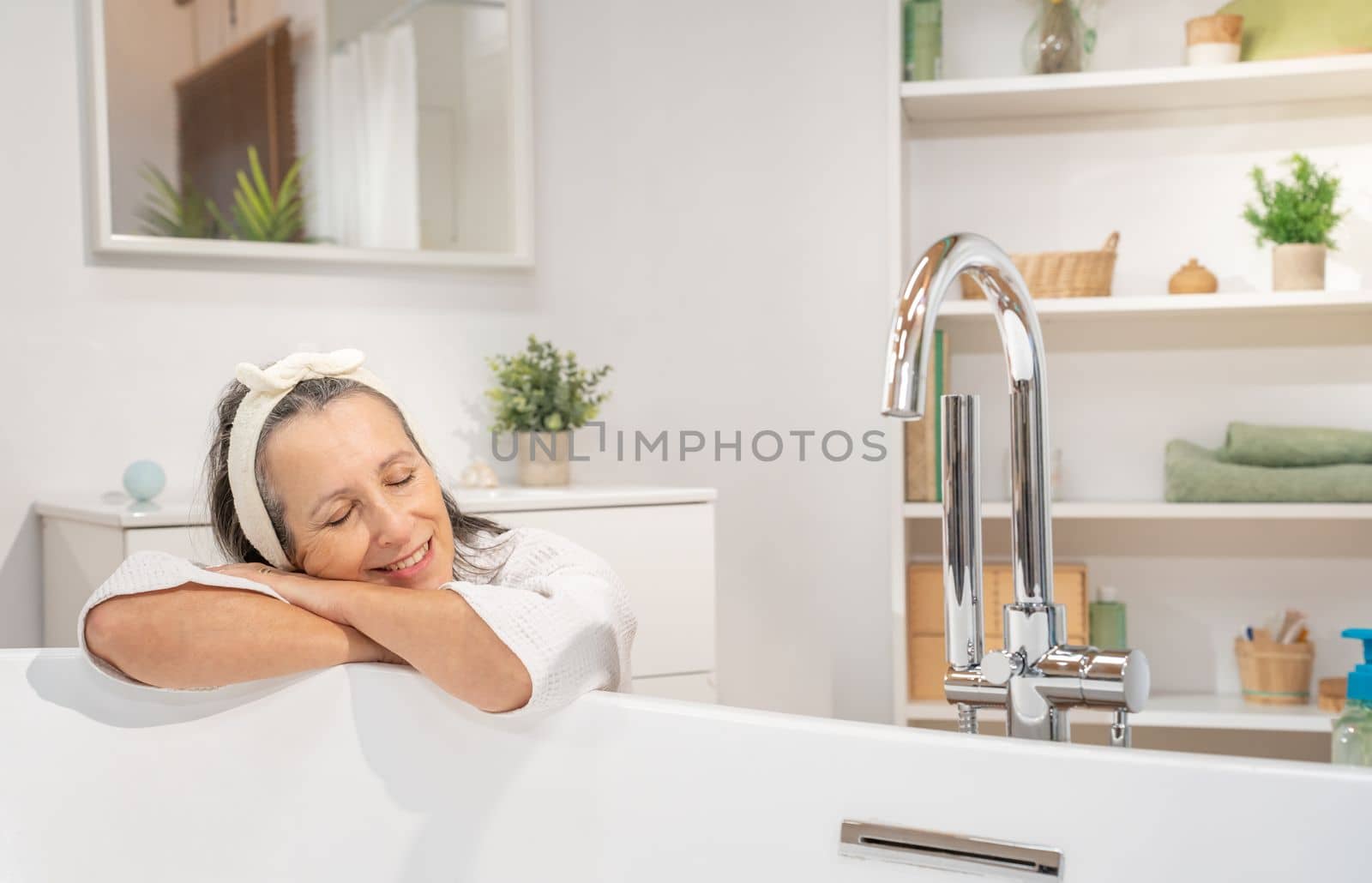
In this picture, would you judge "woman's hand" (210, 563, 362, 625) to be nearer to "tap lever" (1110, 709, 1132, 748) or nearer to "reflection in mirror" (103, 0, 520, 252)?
"tap lever" (1110, 709, 1132, 748)

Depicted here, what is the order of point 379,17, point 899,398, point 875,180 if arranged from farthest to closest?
point 875,180 < point 379,17 < point 899,398

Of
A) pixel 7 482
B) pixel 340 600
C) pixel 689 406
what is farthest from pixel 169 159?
pixel 340 600

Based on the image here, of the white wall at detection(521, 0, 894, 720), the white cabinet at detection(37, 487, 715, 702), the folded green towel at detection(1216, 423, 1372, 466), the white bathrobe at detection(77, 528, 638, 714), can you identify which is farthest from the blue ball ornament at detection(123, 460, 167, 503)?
the folded green towel at detection(1216, 423, 1372, 466)

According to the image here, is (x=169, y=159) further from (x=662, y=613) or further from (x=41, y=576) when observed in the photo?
(x=662, y=613)

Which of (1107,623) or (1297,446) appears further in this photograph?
(1107,623)

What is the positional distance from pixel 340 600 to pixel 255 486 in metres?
0.15

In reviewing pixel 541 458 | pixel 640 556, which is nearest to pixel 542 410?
pixel 541 458

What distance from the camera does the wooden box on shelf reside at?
2025mm

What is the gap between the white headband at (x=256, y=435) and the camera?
3.71ft

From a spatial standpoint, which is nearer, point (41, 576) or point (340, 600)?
point (340, 600)

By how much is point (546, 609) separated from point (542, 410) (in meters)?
1.00

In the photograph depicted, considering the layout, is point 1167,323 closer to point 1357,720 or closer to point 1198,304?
point 1198,304

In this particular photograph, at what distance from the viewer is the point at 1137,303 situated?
1.96 meters

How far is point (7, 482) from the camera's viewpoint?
1.84m
